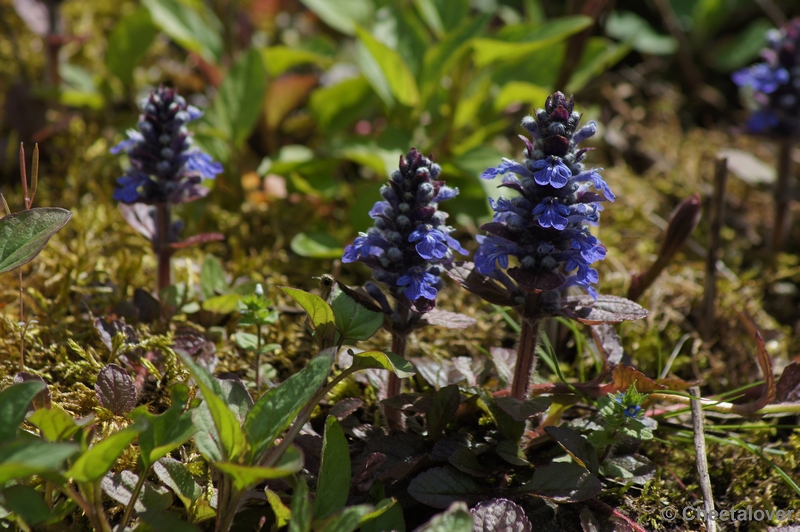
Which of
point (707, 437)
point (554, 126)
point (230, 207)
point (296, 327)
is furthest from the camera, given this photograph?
point (230, 207)

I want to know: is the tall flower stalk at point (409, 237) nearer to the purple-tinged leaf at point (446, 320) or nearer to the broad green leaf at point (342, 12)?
the purple-tinged leaf at point (446, 320)

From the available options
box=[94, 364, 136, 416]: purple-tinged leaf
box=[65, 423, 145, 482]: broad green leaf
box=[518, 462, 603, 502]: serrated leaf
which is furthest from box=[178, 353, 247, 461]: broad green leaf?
box=[518, 462, 603, 502]: serrated leaf

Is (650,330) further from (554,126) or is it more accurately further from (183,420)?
(183,420)

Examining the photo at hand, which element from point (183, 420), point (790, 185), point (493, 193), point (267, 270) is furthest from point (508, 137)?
point (183, 420)

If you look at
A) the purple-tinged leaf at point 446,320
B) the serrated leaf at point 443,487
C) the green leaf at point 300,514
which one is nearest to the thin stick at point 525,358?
the purple-tinged leaf at point 446,320

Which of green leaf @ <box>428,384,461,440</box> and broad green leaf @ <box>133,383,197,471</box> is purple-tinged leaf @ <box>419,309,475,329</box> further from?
broad green leaf @ <box>133,383,197,471</box>

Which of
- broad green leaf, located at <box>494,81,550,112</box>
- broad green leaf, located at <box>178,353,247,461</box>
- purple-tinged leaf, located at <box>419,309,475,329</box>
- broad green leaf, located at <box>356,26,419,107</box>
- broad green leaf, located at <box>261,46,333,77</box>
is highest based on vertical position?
broad green leaf, located at <box>261,46,333,77</box>
